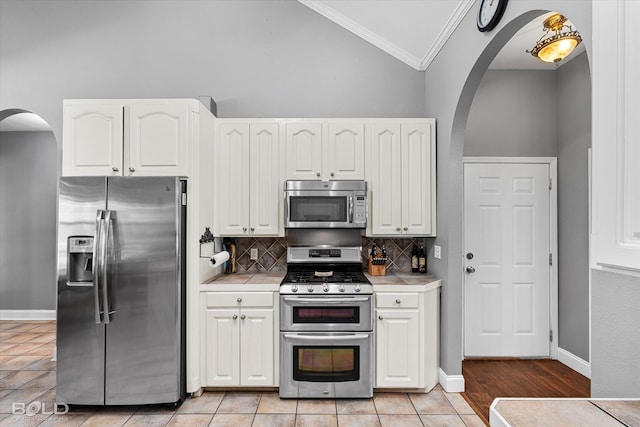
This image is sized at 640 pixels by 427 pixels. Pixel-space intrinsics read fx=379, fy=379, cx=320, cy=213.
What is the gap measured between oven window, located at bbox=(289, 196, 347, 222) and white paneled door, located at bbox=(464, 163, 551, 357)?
1.40 meters

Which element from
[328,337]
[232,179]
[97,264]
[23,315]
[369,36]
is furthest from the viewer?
[23,315]

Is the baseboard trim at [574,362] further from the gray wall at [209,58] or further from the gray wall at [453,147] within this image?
the gray wall at [209,58]

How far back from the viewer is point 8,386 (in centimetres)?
313

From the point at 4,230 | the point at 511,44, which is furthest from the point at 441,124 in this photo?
the point at 4,230

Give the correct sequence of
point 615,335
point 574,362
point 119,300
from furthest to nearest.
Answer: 1. point 574,362
2. point 119,300
3. point 615,335

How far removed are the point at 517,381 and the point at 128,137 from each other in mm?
3812

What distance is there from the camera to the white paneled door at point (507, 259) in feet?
12.4

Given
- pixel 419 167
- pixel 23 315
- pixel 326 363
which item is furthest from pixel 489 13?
pixel 23 315

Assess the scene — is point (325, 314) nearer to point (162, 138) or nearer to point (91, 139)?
point (162, 138)

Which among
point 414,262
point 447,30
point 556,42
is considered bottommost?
point 414,262

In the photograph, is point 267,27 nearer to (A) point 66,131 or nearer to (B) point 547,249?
(A) point 66,131

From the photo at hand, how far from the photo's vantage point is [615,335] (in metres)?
1.31

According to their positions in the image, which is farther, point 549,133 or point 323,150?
point 549,133

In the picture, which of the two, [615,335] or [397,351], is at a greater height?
[615,335]
